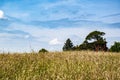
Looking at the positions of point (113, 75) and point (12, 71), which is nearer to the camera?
point (113, 75)

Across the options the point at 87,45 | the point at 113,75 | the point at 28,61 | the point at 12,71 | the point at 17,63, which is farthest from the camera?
the point at 87,45

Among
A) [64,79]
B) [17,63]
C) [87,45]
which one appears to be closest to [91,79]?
[64,79]

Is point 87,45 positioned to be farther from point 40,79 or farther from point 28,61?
point 40,79

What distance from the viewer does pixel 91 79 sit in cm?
631

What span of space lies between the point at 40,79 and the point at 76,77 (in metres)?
0.74

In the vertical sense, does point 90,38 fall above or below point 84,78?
above

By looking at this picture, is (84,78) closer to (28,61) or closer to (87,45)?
(28,61)

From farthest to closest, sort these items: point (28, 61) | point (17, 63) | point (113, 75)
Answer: point (28, 61)
point (17, 63)
point (113, 75)

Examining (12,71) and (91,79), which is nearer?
(91,79)

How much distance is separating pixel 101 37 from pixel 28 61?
119ft

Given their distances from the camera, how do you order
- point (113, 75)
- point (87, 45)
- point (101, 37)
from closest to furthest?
point (113, 75) → point (87, 45) → point (101, 37)

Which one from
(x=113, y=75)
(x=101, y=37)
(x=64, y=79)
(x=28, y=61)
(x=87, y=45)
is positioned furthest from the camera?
(x=101, y=37)

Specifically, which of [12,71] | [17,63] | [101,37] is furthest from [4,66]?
[101,37]

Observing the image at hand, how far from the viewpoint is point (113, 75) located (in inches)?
253
